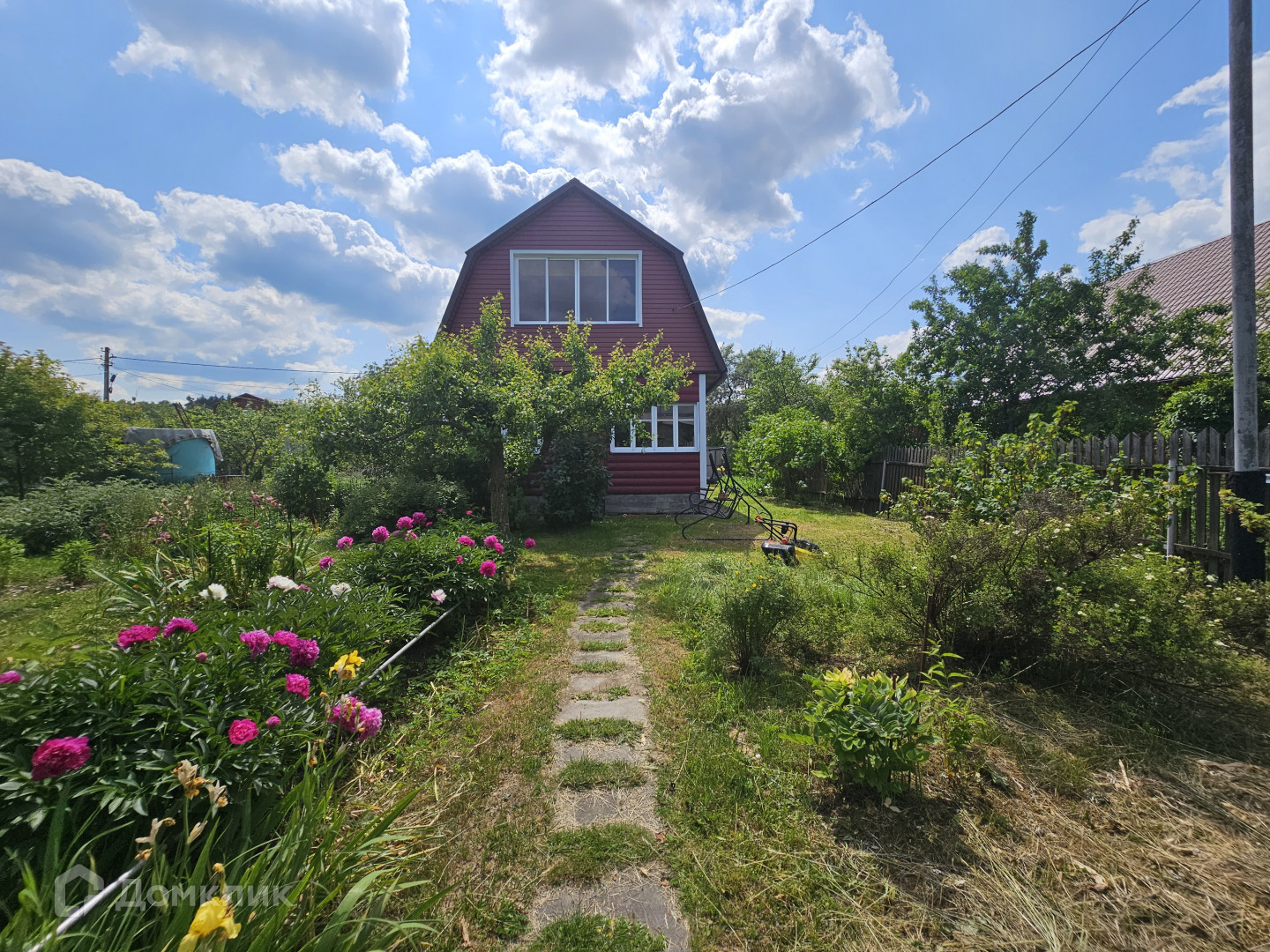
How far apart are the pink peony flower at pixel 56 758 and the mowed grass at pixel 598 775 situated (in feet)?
5.55

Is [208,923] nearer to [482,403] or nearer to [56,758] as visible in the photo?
[56,758]

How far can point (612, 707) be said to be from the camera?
10.3ft

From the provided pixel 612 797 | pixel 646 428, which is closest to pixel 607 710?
pixel 612 797

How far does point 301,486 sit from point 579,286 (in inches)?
284

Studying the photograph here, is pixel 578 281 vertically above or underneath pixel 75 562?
above

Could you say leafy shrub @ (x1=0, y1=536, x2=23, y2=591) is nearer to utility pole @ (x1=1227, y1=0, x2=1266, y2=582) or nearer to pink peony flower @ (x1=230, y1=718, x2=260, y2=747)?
pink peony flower @ (x1=230, y1=718, x2=260, y2=747)

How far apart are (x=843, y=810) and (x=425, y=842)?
173cm

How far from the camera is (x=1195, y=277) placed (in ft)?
45.8

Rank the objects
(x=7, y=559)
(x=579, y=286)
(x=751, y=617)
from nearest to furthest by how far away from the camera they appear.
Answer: (x=751, y=617)
(x=7, y=559)
(x=579, y=286)

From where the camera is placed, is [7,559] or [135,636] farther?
[7,559]

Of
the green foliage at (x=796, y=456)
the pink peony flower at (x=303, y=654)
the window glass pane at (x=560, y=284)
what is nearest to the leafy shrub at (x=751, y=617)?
the pink peony flower at (x=303, y=654)

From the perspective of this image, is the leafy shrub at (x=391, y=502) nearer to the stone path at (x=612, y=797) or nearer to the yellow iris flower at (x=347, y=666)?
the stone path at (x=612, y=797)

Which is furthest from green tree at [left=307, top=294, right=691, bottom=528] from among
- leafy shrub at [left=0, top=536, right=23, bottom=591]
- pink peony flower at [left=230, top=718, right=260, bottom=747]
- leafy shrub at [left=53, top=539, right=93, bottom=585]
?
pink peony flower at [left=230, top=718, right=260, bottom=747]

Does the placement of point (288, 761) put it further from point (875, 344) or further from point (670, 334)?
point (875, 344)
